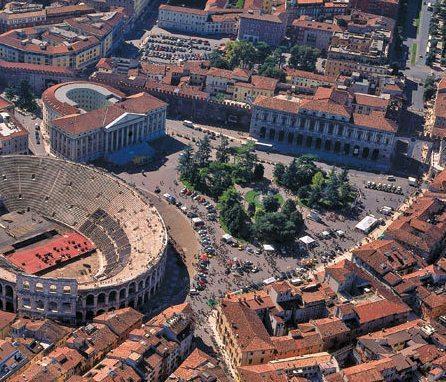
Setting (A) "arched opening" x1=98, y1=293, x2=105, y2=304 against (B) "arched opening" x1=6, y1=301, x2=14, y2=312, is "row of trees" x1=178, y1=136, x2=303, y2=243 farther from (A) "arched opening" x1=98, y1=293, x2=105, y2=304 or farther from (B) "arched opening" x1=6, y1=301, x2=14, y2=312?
(B) "arched opening" x1=6, y1=301, x2=14, y2=312

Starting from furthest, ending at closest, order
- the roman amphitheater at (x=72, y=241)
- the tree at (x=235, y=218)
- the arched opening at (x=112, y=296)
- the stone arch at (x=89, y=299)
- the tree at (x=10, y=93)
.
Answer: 1. the tree at (x=10, y=93)
2. the tree at (x=235, y=218)
3. the arched opening at (x=112, y=296)
4. the stone arch at (x=89, y=299)
5. the roman amphitheater at (x=72, y=241)

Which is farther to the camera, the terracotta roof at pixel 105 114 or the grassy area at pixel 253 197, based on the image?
the terracotta roof at pixel 105 114

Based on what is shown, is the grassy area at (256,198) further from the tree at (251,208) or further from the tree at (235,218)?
the tree at (235,218)

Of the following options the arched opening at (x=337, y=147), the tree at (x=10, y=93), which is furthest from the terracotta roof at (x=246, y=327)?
the tree at (x=10, y=93)

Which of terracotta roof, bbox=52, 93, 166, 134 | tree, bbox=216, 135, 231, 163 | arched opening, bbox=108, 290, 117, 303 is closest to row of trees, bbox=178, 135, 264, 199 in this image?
tree, bbox=216, 135, 231, 163

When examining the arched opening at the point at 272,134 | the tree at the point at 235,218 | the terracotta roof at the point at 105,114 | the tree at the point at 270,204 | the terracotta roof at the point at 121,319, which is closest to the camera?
the terracotta roof at the point at 121,319

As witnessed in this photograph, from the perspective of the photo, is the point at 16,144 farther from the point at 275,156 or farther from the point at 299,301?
the point at 299,301

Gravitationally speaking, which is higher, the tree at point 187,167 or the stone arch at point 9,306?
the tree at point 187,167

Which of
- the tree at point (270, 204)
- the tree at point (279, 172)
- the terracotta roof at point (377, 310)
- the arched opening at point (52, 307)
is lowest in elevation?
the arched opening at point (52, 307)
